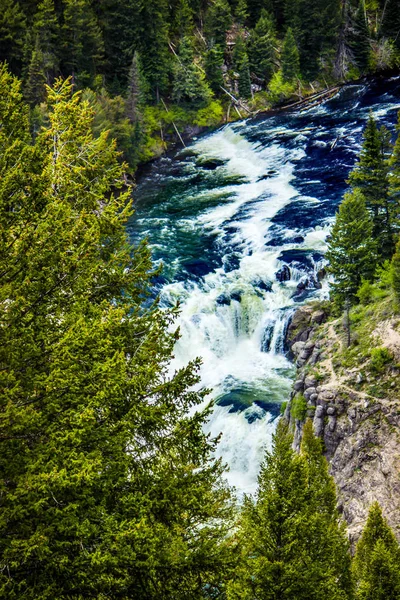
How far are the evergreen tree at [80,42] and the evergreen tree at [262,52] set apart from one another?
23.4 m

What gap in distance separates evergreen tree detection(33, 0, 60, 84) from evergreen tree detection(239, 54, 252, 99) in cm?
2590

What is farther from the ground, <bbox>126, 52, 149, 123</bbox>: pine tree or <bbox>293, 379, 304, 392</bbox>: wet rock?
<bbox>126, 52, 149, 123</bbox>: pine tree

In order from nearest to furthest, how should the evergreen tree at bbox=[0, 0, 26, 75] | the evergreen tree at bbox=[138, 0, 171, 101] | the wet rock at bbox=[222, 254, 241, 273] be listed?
the wet rock at bbox=[222, 254, 241, 273], the evergreen tree at bbox=[0, 0, 26, 75], the evergreen tree at bbox=[138, 0, 171, 101]

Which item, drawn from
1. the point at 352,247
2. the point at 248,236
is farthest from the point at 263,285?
the point at 352,247

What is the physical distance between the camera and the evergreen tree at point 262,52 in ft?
277

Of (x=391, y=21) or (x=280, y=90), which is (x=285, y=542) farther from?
(x=391, y=21)

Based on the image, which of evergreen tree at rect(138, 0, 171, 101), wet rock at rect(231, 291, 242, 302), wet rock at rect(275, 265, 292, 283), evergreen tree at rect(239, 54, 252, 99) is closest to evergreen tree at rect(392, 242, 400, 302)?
wet rock at rect(275, 265, 292, 283)

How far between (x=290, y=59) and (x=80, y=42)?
29002 millimetres

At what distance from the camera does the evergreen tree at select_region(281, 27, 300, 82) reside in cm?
8088

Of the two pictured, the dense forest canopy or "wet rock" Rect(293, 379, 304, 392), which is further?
the dense forest canopy

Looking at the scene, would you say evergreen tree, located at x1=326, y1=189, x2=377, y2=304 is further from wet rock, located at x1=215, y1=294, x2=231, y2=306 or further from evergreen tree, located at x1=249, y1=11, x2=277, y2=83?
evergreen tree, located at x1=249, y1=11, x2=277, y2=83

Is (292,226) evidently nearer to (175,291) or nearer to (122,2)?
(175,291)

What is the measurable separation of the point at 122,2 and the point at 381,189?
2569 inches

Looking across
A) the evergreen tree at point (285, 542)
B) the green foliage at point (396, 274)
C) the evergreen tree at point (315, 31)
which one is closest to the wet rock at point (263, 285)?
the green foliage at point (396, 274)
